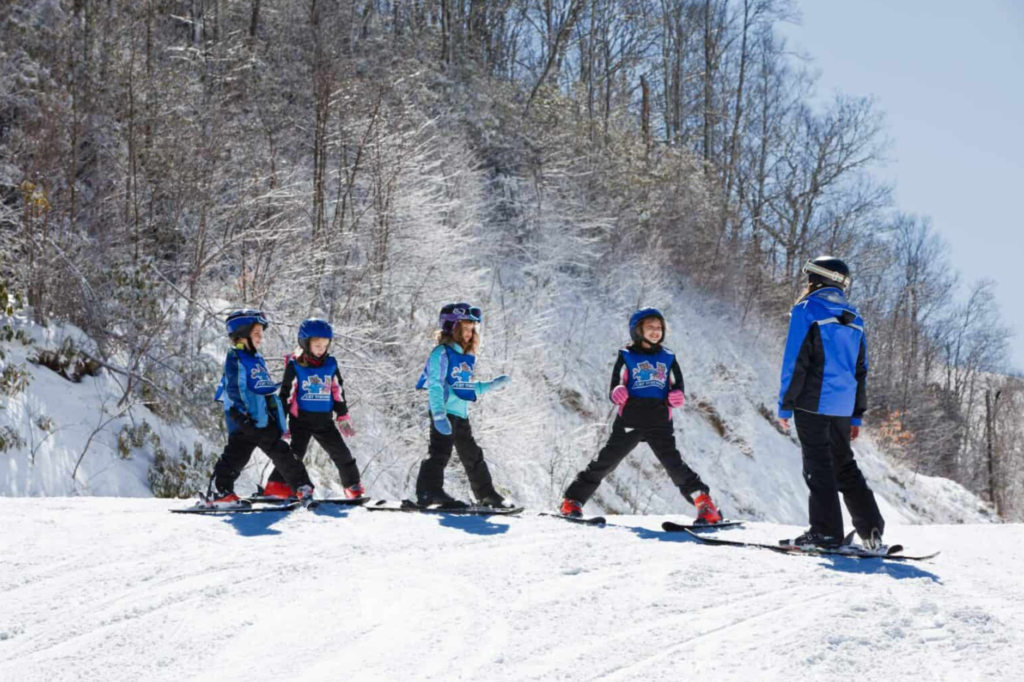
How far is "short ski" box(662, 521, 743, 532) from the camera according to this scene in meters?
7.33

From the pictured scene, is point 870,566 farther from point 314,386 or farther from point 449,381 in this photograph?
point 314,386

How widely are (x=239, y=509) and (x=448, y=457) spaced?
1.80 metres

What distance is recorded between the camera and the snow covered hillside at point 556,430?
1035 cm

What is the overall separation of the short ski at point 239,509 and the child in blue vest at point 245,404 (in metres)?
0.24

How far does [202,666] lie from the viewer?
393 centimetres

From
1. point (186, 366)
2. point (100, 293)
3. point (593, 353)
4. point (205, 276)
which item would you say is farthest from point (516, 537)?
point (593, 353)

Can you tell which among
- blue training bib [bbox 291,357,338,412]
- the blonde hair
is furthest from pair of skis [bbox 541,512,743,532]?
blue training bib [bbox 291,357,338,412]

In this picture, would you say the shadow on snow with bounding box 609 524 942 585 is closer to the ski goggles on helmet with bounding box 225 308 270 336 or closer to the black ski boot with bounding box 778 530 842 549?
the black ski boot with bounding box 778 530 842 549

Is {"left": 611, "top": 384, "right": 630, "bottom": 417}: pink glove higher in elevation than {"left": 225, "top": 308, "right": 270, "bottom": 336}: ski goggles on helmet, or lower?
lower

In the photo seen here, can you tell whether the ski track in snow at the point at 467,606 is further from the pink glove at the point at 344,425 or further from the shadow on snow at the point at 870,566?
the pink glove at the point at 344,425

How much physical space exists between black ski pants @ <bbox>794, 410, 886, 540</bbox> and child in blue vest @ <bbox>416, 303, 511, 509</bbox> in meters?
2.70

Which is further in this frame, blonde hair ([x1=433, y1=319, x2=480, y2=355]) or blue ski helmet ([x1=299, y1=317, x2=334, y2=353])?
blue ski helmet ([x1=299, y1=317, x2=334, y2=353])

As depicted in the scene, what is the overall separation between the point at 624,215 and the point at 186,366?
737 inches

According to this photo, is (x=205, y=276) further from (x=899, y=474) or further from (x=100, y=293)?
(x=899, y=474)
